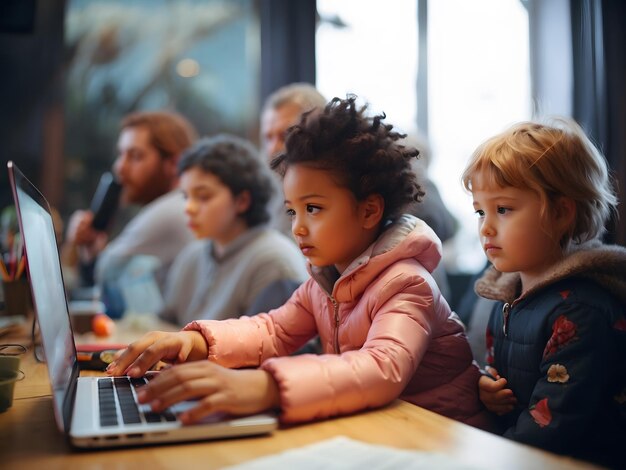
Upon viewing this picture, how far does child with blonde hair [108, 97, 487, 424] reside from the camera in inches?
38.9

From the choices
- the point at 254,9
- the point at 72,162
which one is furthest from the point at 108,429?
the point at 254,9

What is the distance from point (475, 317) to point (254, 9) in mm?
2331

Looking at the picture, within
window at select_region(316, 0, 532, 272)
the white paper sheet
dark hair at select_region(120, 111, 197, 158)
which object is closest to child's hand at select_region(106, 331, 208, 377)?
the white paper sheet

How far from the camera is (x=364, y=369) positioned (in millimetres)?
815

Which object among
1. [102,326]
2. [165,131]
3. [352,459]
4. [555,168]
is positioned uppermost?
[165,131]

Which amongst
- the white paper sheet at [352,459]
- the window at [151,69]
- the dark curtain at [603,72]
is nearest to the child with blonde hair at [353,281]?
the white paper sheet at [352,459]

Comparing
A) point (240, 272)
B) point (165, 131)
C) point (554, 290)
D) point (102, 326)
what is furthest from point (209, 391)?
point (165, 131)

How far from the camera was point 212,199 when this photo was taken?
1.97m

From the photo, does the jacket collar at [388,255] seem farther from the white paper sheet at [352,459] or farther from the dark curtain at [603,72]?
the dark curtain at [603,72]

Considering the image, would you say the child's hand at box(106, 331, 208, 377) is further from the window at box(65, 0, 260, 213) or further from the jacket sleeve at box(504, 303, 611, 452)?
the window at box(65, 0, 260, 213)

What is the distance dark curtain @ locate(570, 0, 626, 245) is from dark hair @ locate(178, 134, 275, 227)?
1571mm

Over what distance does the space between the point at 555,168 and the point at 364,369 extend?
1.65 feet

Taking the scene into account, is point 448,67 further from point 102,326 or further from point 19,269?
point 19,269

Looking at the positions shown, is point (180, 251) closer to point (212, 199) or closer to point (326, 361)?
point (212, 199)
